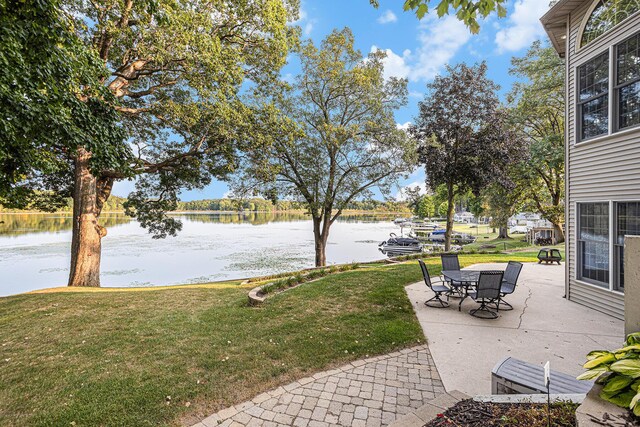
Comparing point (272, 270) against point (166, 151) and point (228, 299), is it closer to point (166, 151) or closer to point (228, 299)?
point (166, 151)

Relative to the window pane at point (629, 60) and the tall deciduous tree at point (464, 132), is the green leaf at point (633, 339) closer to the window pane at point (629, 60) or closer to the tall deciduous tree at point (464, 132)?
the window pane at point (629, 60)

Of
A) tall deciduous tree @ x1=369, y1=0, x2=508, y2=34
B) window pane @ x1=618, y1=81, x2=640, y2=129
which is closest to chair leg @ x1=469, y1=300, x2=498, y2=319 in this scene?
window pane @ x1=618, y1=81, x2=640, y2=129

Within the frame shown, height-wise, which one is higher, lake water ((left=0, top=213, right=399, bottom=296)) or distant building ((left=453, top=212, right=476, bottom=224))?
distant building ((left=453, top=212, right=476, bottom=224))

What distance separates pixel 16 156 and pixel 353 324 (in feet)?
25.5

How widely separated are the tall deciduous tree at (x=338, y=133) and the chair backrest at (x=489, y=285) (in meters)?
9.49

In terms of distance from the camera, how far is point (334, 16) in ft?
47.6

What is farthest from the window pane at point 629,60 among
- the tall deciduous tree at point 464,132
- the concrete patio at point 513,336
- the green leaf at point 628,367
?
the tall deciduous tree at point 464,132

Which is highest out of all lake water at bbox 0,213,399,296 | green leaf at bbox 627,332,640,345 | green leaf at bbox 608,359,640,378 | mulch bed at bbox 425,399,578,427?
green leaf at bbox 627,332,640,345

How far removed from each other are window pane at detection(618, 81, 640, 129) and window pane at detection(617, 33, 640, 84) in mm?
174

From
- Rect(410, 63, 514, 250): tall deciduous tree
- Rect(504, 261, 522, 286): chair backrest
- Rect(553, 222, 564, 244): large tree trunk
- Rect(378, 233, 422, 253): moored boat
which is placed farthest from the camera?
Rect(378, 233, 422, 253): moored boat

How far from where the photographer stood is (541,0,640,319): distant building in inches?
220

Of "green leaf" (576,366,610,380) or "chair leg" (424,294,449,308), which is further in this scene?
"chair leg" (424,294,449,308)

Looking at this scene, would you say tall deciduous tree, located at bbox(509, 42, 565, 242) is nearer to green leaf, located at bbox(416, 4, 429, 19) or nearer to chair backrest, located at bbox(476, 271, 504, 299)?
chair backrest, located at bbox(476, 271, 504, 299)

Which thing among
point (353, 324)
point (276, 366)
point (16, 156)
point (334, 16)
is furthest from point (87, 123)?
point (334, 16)
